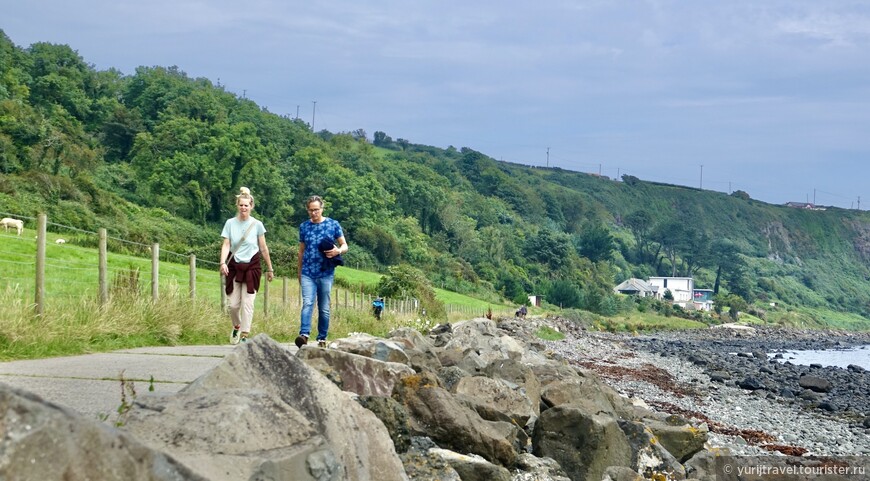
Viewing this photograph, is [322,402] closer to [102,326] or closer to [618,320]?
[102,326]

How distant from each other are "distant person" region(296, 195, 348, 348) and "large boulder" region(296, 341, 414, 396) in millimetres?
2346

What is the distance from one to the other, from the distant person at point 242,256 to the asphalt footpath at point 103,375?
2.61 ft

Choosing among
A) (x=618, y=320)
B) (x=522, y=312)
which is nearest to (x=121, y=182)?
(x=522, y=312)

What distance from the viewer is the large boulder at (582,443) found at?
894 cm

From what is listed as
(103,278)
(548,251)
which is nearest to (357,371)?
(103,278)

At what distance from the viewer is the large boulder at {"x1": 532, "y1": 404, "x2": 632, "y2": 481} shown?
8938 mm

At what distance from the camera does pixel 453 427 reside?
7789mm

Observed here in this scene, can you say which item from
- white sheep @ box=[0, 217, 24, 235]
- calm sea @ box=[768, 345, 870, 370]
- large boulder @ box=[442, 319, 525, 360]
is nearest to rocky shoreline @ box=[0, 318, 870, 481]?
large boulder @ box=[442, 319, 525, 360]

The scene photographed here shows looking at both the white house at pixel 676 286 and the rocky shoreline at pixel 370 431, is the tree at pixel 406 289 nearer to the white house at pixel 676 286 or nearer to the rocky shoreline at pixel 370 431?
the rocky shoreline at pixel 370 431

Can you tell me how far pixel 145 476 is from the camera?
3.30m

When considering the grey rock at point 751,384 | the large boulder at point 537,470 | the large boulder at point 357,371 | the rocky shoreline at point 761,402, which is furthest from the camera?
the grey rock at point 751,384

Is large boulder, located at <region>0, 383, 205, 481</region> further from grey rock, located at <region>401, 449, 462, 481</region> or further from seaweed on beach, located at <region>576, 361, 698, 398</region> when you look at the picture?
seaweed on beach, located at <region>576, 361, 698, 398</region>

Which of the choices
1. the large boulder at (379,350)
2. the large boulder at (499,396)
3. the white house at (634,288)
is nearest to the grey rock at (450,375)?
the large boulder at (379,350)

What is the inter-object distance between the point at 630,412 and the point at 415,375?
5937 millimetres
